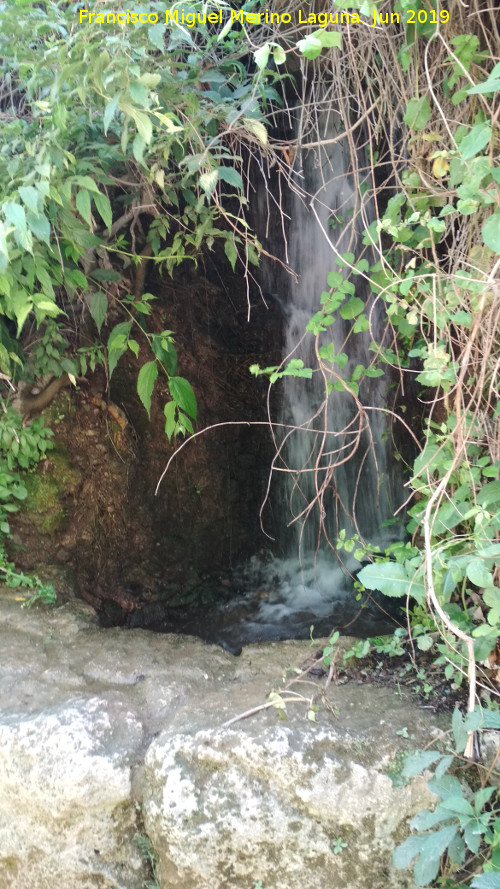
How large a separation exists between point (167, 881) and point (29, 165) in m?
2.05

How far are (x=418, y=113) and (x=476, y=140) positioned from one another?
0.50 meters

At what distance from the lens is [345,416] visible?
432cm

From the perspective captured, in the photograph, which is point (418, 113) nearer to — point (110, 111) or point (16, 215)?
point (110, 111)

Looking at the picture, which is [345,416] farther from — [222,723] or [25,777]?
[25,777]

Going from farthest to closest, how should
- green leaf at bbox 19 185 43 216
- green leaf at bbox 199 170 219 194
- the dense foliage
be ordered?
green leaf at bbox 199 170 219 194
green leaf at bbox 19 185 43 216
the dense foliage

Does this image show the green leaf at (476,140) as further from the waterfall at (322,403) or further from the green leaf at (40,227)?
the waterfall at (322,403)

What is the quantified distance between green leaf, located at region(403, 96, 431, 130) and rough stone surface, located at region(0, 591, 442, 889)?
1.68m

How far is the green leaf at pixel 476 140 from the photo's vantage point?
135 centimetres

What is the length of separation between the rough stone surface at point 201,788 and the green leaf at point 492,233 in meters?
1.26

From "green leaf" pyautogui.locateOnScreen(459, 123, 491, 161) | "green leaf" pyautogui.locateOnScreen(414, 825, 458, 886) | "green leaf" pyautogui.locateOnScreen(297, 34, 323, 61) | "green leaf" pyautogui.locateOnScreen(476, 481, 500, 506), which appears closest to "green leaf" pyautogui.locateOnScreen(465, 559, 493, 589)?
"green leaf" pyautogui.locateOnScreen(476, 481, 500, 506)

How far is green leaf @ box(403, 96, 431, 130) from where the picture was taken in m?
1.77

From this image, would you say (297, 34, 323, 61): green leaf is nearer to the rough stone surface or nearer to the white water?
the rough stone surface

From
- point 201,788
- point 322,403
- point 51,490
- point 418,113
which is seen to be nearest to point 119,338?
point 51,490

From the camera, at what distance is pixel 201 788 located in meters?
1.60
